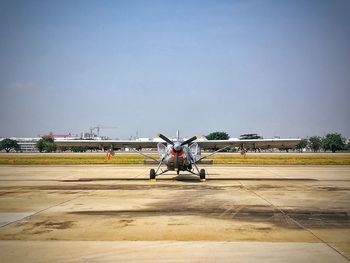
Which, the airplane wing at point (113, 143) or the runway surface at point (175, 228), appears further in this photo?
the airplane wing at point (113, 143)

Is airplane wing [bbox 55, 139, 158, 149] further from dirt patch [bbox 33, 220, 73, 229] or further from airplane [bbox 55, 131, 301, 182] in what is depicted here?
dirt patch [bbox 33, 220, 73, 229]

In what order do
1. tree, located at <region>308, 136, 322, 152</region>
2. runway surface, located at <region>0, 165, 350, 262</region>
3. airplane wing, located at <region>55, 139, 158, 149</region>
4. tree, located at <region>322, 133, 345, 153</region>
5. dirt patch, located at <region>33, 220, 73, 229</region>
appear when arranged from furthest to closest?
1. tree, located at <region>308, 136, 322, 152</region>
2. tree, located at <region>322, 133, 345, 153</region>
3. airplane wing, located at <region>55, 139, 158, 149</region>
4. dirt patch, located at <region>33, 220, 73, 229</region>
5. runway surface, located at <region>0, 165, 350, 262</region>

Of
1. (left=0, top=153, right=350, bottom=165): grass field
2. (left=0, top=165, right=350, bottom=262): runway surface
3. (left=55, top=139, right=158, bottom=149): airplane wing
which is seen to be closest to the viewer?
(left=0, top=165, right=350, bottom=262): runway surface

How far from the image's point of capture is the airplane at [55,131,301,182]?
746 inches

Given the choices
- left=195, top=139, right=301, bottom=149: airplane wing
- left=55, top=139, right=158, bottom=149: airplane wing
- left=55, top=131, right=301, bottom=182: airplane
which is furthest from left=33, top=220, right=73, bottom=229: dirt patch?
left=195, top=139, right=301, bottom=149: airplane wing

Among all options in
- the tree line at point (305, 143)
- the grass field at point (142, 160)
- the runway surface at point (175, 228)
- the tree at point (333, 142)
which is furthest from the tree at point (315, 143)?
the runway surface at point (175, 228)

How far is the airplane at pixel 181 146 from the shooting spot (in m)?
19.0

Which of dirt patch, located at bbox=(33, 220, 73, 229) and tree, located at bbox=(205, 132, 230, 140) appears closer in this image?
dirt patch, located at bbox=(33, 220, 73, 229)

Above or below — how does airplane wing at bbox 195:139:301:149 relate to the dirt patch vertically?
above

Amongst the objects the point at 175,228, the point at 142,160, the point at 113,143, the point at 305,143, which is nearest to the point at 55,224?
the point at 175,228

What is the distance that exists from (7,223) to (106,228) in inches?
97.4

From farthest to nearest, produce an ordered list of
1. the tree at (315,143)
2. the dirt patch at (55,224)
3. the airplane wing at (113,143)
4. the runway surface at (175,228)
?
the tree at (315,143)
the airplane wing at (113,143)
the dirt patch at (55,224)
the runway surface at (175,228)

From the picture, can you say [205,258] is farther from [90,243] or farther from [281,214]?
[281,214]

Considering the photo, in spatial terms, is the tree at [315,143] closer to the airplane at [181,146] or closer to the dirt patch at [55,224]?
the airplane at [181,146]
